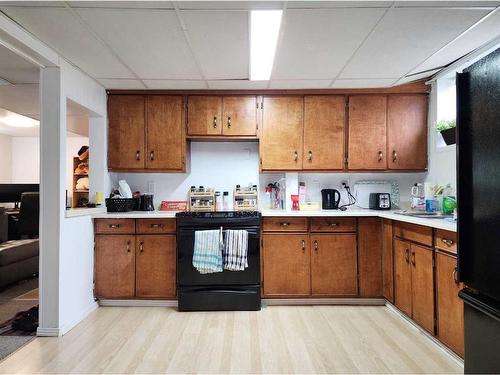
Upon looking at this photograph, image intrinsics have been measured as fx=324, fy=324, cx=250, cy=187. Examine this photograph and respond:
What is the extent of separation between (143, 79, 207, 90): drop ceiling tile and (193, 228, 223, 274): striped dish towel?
150 cm

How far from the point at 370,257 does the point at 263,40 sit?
2.26 metres

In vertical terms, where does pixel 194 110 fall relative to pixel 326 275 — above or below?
above

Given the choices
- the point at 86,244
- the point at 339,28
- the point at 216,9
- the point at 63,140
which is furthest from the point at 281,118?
the point at 86,244

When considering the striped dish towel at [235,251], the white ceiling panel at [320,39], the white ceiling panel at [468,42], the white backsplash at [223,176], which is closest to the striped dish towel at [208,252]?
the striped dish towel at [235,251]

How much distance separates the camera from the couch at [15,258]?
359cm

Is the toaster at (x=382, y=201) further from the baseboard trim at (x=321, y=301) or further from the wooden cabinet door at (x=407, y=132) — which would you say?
the baseboard trim at (x=321, y=301)

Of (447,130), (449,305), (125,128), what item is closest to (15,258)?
(125,128)

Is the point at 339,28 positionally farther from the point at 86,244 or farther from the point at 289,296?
the point at 86,244

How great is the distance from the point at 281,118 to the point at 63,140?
2080mm

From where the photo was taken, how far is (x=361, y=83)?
10.9 ft

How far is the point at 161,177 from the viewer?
12.5 ft

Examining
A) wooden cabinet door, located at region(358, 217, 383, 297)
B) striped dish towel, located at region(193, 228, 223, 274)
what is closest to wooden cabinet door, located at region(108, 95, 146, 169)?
striped dish towel, located at region(193, 228, 223, 274)

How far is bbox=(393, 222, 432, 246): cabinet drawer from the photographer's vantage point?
2383 mm

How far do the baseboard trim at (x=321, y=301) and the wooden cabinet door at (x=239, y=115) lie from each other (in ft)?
5.73
